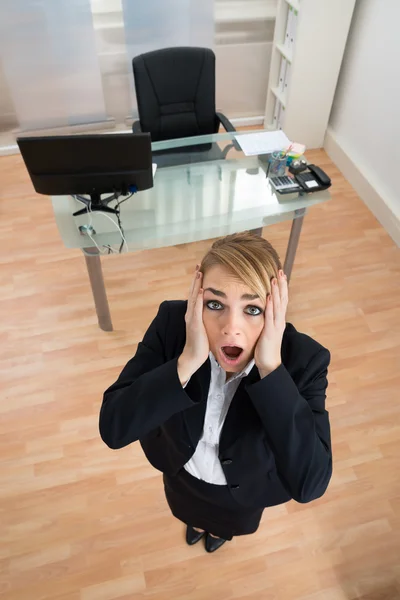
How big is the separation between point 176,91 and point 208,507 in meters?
2.28

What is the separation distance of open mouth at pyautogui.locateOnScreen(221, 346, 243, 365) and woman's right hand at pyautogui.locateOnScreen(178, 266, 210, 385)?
0.13ft

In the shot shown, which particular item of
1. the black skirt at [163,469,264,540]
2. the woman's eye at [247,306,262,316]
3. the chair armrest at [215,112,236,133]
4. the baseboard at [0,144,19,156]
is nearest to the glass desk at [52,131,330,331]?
the chair armrest at [215,112,236,133]

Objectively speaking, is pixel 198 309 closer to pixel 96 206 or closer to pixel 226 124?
pixel 96 206

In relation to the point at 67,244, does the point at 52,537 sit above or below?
below

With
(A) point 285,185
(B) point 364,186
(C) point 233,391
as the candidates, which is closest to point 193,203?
(A) point 285,185

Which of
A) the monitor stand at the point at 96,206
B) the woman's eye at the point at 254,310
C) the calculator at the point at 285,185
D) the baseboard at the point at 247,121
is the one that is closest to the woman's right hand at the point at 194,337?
the woman's eye at the point at 254,310

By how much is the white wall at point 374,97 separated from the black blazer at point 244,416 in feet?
7.75

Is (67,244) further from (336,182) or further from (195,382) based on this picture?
(336,182)

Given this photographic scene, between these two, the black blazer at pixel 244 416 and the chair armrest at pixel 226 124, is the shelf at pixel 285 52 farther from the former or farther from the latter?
the black blazer at pixel 244 416

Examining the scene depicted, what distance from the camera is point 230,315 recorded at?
40.4 inches

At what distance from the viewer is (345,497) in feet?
6.72

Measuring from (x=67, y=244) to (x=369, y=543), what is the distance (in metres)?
1.82

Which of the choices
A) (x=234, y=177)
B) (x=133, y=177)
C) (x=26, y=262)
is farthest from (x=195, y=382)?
(x=26, y=262)

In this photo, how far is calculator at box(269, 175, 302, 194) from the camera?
2365 millimetres
